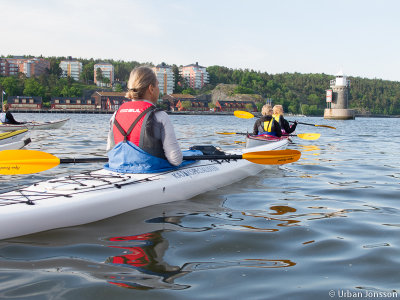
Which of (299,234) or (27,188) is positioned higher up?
(27,188)

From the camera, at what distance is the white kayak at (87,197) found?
3887 millimetres

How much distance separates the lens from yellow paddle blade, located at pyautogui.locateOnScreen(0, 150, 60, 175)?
4852 mm

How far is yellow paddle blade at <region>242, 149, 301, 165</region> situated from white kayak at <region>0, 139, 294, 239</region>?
876mm

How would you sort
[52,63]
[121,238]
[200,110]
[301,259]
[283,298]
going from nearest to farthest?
[283,298]
[301,259]
[121,238]
[200,110]
[52,63]

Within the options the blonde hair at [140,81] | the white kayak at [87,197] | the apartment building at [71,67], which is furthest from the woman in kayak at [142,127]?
the apartment building at [71,67]

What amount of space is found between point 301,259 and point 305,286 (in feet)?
1.90

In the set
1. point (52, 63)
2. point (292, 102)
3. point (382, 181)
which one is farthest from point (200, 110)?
point (382, 181)

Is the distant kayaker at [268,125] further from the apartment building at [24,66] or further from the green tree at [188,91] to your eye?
the apartment building at [24,66]

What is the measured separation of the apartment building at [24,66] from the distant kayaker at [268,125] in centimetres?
17602

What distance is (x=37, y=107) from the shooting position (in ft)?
389

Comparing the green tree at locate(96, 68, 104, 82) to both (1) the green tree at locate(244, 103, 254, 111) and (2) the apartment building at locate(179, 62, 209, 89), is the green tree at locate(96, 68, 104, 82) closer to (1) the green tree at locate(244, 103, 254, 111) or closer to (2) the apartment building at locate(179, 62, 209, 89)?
(2) the apartment building at locate(179, 62, 209, 89)

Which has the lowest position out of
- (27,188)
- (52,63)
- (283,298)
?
(283,298)

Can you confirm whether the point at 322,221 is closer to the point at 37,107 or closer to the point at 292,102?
the point at 37,107

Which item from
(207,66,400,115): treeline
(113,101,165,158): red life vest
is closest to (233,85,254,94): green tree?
(207,66,400,115): treeline
